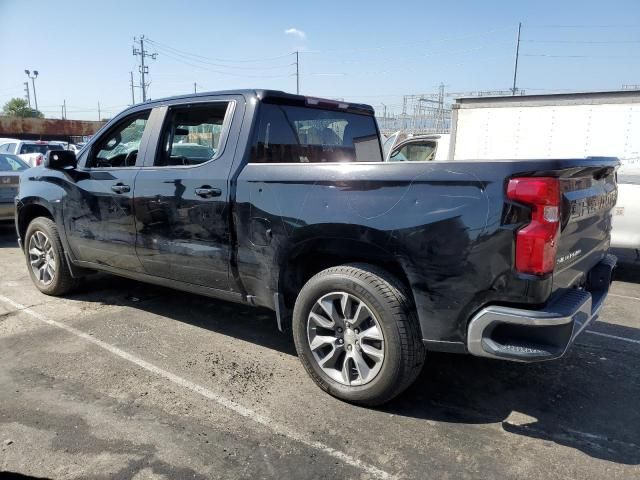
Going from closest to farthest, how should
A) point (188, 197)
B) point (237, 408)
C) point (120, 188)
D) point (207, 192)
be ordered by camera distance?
1. point (237, 408)
2. point (207, 192)
3. point (188, 197)
4. point (120, 188)

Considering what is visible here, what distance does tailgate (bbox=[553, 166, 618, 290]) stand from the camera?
107 inches

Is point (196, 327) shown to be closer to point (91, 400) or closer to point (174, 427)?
point (91, 400)

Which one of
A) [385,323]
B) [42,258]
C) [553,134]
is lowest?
[42,258]

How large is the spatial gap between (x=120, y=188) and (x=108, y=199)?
0.21 metres

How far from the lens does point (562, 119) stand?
8.86m

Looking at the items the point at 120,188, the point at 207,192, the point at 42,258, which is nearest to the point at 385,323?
the point at 207,192

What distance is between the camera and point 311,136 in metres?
4.18

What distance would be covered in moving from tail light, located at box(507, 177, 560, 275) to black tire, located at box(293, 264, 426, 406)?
70 centimetres

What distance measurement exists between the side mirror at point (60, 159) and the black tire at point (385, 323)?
2916 millimetres

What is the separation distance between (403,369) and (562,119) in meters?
7.53

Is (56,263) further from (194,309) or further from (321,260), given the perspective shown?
(321,260)

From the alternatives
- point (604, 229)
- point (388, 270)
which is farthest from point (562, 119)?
point (388, 270)

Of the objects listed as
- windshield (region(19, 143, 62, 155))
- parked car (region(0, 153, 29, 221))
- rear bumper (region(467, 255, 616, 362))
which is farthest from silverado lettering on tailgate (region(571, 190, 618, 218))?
windshield (region(19, 143, 62, 155))

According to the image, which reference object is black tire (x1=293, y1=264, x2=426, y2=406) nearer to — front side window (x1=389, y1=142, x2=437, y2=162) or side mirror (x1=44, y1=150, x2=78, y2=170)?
side mirror (x1=44, y1=150, x2=78, y2=170)
